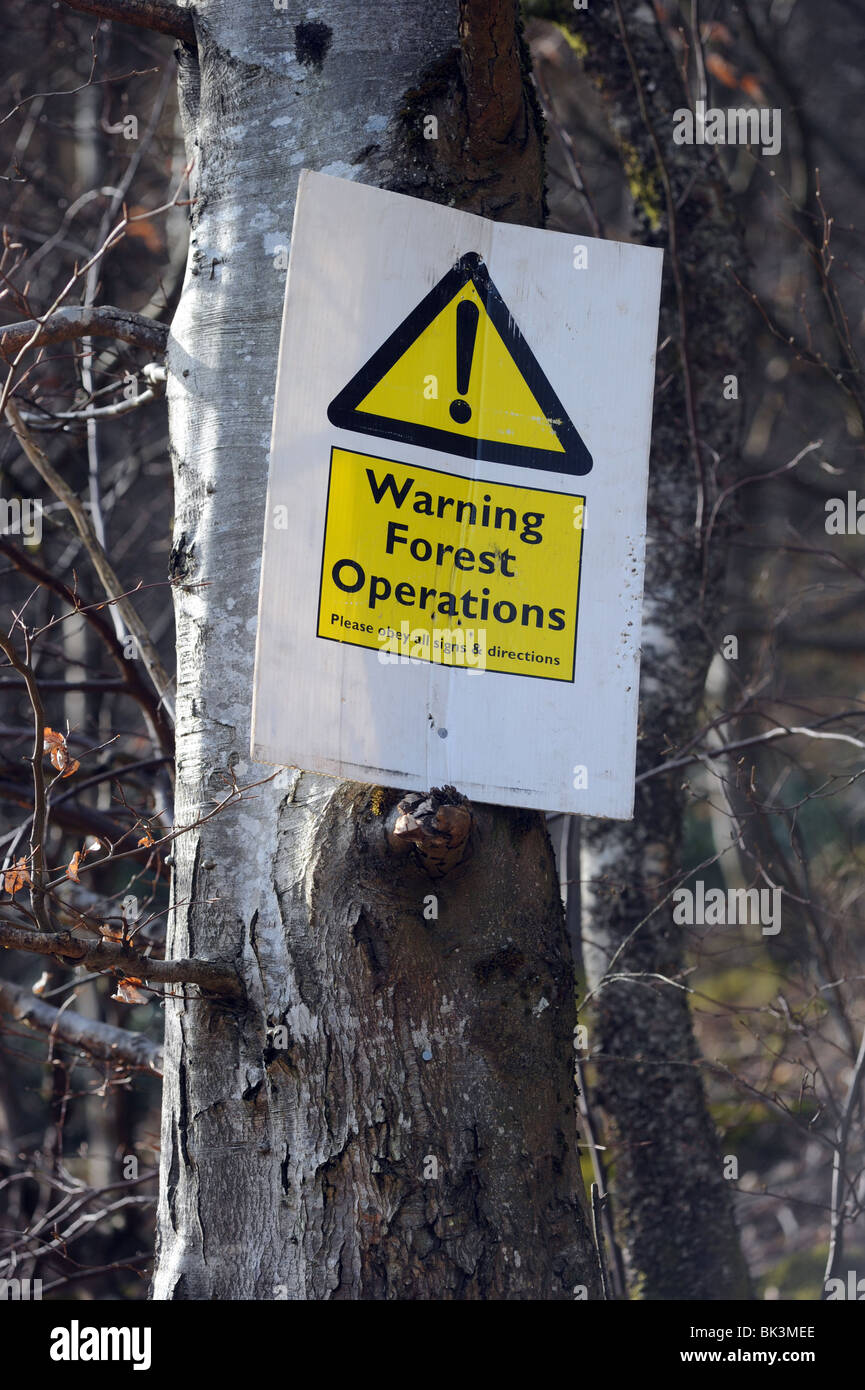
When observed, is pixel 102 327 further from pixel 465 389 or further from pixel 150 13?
pixel 465 389

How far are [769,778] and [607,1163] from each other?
4.86 metres

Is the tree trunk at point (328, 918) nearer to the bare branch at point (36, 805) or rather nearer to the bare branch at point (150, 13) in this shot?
the bare branch at point (150, 13)

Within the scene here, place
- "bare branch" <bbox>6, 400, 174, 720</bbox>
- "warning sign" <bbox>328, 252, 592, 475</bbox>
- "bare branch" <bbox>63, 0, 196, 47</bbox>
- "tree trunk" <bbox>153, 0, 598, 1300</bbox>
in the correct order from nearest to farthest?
"tree trunk" <bbox>153, 0, 598, 1300</bbox> → "warning sign" <bbox>328, 252, 592, 475</bbox> → "bare branch" <bbox>63, 0, 196, 47</bbox> → "bare branch" <bbox>6, 400, 174, 720</bbox>

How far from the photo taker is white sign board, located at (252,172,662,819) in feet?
5.78

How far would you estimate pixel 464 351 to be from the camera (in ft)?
6.31

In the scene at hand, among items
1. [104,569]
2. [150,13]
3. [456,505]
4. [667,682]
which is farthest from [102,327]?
[667,682]

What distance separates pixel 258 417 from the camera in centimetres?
198

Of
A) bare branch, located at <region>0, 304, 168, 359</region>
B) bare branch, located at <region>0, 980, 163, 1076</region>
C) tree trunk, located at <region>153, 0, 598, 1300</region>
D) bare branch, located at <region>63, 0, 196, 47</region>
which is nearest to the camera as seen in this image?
tree trunk, located at <region>153, 0, 598, 1300</region>

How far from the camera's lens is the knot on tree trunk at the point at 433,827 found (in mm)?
1767

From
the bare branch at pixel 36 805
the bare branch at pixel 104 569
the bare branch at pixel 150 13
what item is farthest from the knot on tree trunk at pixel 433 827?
the bare branch at pixel 150 13

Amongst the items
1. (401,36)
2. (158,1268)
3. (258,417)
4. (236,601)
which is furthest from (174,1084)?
(401,36)

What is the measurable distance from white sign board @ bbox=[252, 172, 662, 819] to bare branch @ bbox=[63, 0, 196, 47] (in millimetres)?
676

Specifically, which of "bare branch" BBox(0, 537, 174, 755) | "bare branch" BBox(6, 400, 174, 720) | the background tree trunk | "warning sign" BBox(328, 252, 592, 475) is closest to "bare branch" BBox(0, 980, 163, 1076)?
"bare branch" BBox(0, 537, 174, 755)

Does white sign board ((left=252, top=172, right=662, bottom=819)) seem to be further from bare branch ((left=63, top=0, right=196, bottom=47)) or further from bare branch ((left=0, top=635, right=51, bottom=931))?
bare branch ((left=63, top=0, right=196, bottom=47))
